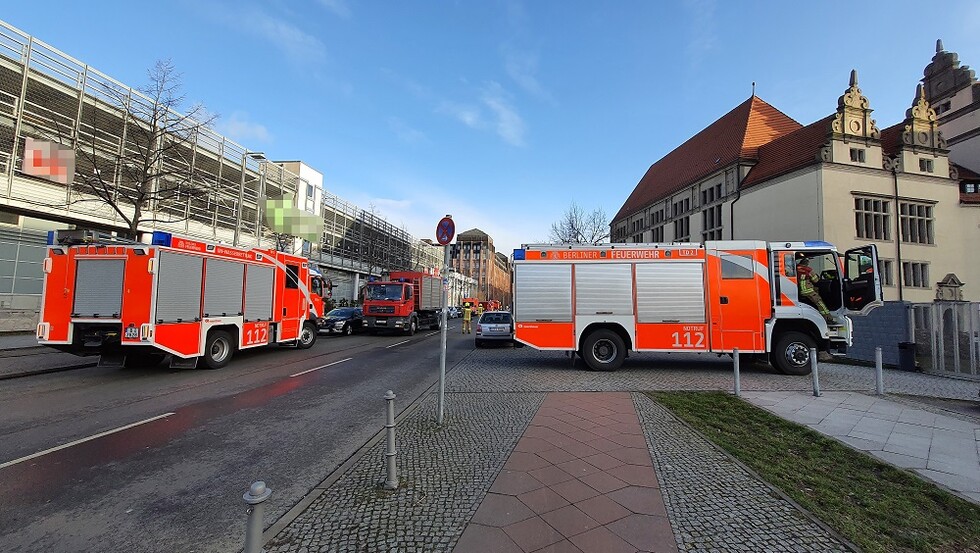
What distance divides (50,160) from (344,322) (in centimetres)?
1360

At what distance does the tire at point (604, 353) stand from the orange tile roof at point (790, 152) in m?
29.0

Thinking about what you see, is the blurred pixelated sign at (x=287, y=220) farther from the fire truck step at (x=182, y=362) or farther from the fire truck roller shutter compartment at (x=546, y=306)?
the fire truck roller shutter compartment at (x=546, y=306)

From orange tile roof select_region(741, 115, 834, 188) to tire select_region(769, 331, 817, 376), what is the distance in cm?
2649

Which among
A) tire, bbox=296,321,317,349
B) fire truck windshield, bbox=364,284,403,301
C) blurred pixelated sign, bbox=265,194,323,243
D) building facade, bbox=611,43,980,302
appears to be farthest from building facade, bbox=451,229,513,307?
tire, bbox=296,321,317,349

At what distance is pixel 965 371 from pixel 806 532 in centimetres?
1268

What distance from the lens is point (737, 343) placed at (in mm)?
10672

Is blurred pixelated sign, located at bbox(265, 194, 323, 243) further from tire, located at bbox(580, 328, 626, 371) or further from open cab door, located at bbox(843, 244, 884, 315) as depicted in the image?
open cab door, located at bbox(843, 244, 884, 315)

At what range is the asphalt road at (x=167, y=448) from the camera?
3449 mm

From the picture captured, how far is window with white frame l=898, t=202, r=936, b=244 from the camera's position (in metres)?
31.4

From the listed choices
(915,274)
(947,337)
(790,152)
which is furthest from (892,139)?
(947,337)

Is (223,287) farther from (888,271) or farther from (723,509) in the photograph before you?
(888,271)

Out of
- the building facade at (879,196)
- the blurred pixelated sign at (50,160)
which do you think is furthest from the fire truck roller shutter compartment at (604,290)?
the building facade at (879,196)

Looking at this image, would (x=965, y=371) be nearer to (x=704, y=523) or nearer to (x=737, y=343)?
(x=737, y=343)

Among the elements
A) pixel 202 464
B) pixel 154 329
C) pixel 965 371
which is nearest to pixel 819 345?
pixel 965 371
